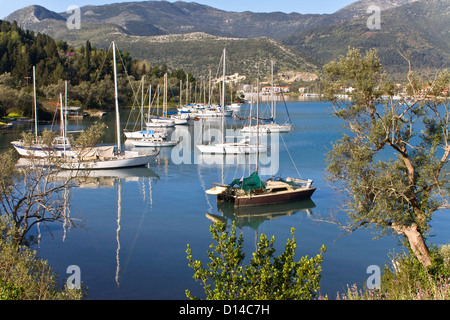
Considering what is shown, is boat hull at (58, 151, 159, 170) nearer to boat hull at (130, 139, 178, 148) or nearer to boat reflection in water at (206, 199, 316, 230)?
boat hull at (130, 139, 178, 148)

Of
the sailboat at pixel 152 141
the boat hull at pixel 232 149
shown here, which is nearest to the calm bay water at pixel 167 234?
Result: the boat hull at pixel 232 149

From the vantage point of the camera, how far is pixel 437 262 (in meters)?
11.3

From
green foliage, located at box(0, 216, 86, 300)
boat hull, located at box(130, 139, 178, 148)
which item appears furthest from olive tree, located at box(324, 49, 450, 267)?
boat hull, located at box(130, 139, 178, 148)

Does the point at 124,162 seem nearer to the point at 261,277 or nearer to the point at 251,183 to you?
the point at 251,183

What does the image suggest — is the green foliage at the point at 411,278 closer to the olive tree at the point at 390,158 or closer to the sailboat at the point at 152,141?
the olive tree at the point at 390,158

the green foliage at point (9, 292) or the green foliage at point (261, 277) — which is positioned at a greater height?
the green foliage at point (261, 277)

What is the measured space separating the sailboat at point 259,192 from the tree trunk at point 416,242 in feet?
39.0

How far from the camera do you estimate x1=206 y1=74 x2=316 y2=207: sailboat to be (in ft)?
78.2

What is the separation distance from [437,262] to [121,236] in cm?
1258

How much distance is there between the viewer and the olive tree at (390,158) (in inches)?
469

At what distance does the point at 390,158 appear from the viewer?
12.3 metres

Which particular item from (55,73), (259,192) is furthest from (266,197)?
(55,73)

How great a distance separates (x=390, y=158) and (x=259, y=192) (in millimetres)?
12264
